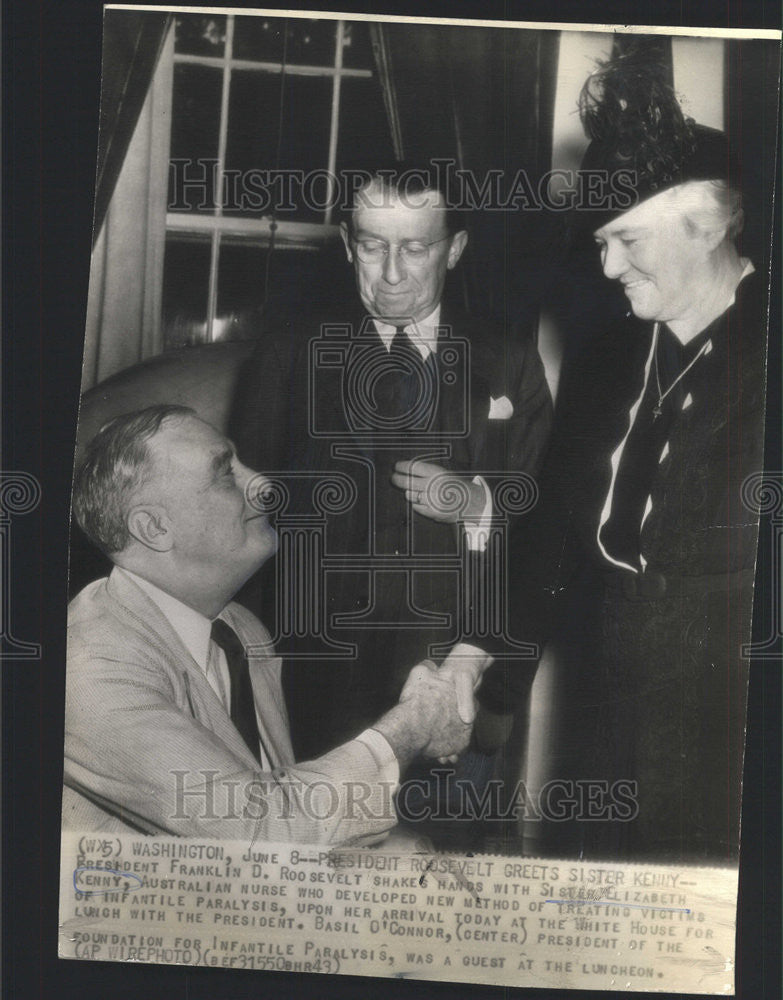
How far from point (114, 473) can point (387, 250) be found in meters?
1.05

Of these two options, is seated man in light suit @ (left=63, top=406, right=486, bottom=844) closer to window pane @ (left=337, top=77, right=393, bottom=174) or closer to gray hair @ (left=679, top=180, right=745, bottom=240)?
window pane @ (left=337, top=77, right=393, bottom=174)

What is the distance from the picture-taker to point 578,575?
10.8ft

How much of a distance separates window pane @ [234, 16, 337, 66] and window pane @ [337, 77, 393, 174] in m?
0.12

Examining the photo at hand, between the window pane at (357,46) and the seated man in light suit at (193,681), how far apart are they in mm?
1166

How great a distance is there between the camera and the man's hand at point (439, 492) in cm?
329

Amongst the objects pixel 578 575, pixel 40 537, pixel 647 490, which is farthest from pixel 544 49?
pixel 40 537

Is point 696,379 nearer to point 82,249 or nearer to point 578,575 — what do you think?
point 578,575

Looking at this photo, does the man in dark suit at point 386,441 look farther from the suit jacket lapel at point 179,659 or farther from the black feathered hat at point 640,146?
the black feathered hat at point 640,146

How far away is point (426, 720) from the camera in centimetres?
327

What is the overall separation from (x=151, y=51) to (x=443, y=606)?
1.89m

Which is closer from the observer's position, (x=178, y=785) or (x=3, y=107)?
(x=178, y=785)

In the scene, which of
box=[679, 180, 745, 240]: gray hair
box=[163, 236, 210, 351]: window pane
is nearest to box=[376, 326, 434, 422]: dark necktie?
box=[163, 236, 210, 351]: window pane

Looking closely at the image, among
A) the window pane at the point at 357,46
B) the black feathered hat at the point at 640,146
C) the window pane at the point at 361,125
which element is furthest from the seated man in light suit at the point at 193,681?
the black feathered hat at the point at 640,146

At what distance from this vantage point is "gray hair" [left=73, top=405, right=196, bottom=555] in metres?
3.28
